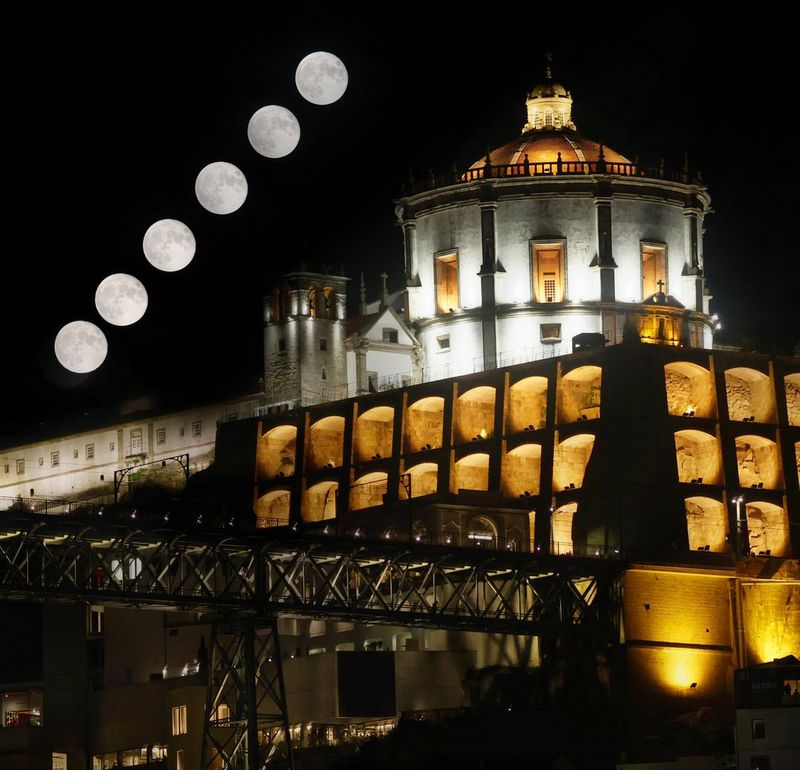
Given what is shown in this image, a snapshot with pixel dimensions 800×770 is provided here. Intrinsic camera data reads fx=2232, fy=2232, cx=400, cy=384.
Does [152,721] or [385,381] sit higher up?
[385,381]

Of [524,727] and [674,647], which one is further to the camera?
[674,647]

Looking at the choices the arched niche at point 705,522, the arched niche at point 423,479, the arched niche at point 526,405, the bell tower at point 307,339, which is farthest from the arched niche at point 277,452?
the arched niche at point 705,522

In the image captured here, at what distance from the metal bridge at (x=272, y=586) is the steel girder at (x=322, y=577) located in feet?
0.22

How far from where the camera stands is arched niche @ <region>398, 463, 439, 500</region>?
378ft

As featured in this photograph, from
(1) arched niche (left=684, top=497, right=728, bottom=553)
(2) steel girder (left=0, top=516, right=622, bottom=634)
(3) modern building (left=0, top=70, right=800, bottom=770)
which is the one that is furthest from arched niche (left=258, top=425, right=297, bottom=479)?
(1) arched niche (left=684, top=497, right=728, bottom=553)

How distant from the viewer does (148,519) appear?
86.6 meters

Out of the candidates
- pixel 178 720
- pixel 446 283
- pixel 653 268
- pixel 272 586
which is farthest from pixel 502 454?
pixel 272 586

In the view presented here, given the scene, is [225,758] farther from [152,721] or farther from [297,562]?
[152,721]

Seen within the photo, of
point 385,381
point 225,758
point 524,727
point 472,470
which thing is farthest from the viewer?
point 385,381

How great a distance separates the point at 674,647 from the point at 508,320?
26.0 m

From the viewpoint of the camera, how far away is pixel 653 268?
398ft

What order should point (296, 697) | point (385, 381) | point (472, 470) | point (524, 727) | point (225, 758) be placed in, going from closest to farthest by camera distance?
point (225, 758) < point (524, 727) < point (296, 697) < point (472, 470) < point (385, 381)

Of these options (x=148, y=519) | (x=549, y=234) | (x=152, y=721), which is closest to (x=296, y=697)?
(x=152, y=721)

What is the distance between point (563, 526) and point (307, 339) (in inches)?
780
